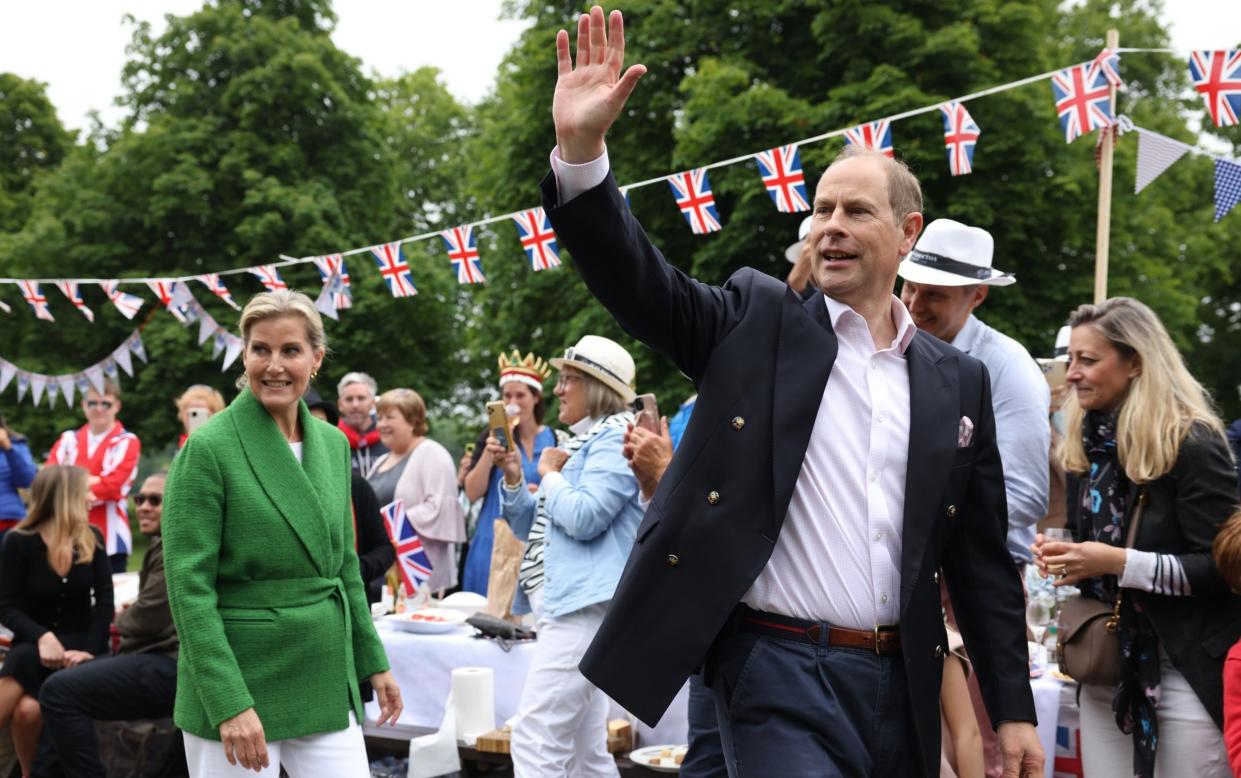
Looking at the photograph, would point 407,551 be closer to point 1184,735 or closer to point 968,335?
point 968,335

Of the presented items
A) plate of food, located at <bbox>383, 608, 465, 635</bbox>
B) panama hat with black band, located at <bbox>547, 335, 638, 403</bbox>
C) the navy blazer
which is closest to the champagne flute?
the navy blazer

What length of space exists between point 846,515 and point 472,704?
11.4ft

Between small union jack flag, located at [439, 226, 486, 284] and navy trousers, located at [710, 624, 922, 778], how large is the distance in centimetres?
767

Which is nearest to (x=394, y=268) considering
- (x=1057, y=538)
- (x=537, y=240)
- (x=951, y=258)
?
(x=537, y=240)

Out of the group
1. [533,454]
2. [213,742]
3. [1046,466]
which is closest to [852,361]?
[1046,466]

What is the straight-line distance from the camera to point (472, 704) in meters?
5.58

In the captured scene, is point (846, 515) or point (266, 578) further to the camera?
point (266, 578)

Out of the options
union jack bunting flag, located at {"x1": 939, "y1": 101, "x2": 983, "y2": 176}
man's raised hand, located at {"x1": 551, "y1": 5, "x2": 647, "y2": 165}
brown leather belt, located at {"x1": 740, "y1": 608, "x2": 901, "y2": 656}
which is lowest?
brown leather belt, located at {"x1": 740, "y1": 608, "x2": 901, "y2": 656}

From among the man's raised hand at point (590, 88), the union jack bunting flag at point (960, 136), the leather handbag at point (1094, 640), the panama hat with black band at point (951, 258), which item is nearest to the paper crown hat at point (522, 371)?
the union jack bunting flag at point (960, 136)

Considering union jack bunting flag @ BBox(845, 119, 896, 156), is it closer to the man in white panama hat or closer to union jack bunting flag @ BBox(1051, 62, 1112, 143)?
union jack bunting flag @ BBox(1051, 62, 1112, 143)

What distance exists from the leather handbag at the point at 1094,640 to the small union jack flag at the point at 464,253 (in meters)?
6.62

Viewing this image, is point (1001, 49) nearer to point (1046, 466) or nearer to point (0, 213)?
point (1046, 466)

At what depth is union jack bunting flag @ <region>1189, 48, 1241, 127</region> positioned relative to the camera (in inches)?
274

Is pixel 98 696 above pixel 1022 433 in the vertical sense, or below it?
below
